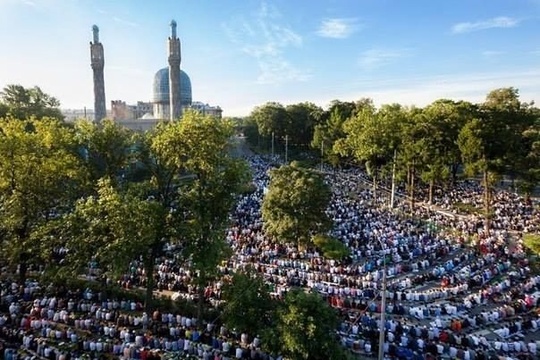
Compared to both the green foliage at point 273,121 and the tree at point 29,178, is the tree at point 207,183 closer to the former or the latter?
the tree at point 29,178

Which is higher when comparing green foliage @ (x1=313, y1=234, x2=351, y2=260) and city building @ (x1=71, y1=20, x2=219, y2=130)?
city building @ (x1=71, y1=20, x2=219, y2=130)

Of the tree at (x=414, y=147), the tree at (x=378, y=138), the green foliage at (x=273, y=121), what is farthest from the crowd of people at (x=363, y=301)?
the green foliage at (x=273, y=121)

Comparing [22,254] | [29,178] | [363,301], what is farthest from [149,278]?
[363,301]

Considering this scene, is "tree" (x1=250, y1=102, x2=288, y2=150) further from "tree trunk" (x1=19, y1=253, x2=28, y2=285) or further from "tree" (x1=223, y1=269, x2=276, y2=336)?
"tree" (x1=223, y1=269, x2=276, y2=336)

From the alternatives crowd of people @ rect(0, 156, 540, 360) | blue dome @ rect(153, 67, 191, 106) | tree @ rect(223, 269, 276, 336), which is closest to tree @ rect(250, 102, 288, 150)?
blue dome @ rect(153, 67, 191, 106)

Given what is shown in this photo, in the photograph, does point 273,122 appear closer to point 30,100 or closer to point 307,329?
point 30,100

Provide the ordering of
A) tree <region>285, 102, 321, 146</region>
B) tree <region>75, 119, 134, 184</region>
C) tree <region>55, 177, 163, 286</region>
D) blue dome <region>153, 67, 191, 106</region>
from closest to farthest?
tree <region>55, 177, 163, 286</region> < tree <region>75, 119, 134, 184</region> < tree <region>285, 102, 321, 146</region> < blue dome <region>153, 67, 191, 106</region>
